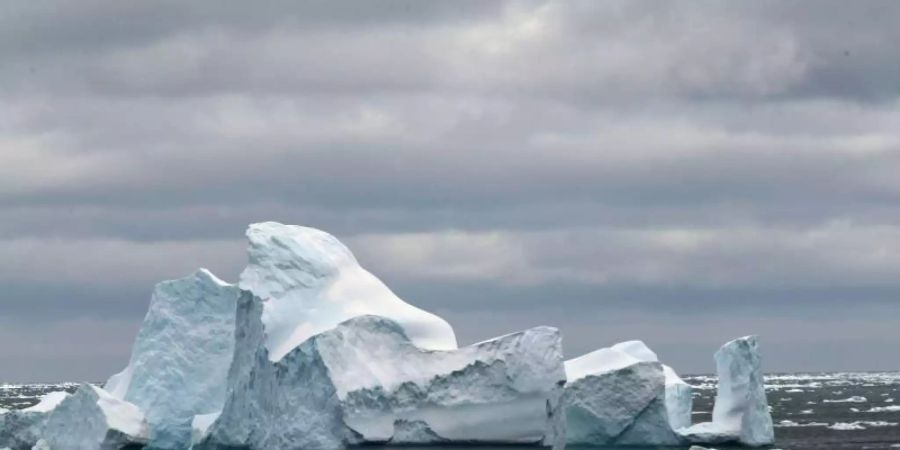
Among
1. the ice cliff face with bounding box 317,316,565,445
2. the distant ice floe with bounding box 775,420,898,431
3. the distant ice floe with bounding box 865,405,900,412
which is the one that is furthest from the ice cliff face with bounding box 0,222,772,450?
the distant ice floe with bounding box 865,405,900,412

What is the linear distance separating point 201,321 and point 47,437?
4550 mm

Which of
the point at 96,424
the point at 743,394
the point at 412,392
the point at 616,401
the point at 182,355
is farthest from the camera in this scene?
the point at 182,355

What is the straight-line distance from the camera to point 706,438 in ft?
125

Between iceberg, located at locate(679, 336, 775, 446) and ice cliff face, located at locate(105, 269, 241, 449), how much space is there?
442 inches

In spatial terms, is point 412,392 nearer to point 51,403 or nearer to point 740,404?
point 740,404

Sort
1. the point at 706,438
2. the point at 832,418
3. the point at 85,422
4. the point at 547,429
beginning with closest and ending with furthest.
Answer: the point at 547,429
the point at 85,422
the point at 706,438
the point at 832,418

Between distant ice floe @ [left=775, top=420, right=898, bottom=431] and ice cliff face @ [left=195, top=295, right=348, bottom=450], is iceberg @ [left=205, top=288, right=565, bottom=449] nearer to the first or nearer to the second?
ice cliff face @ [left=195, top=295, right=348, bottom=450]

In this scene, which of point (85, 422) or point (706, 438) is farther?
point (706, 438)

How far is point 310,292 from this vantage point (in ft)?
110

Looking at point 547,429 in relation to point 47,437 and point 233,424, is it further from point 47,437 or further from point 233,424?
point 47,437

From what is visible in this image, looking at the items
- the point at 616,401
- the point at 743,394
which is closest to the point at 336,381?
the point at 616,401

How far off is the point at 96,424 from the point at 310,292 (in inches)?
223

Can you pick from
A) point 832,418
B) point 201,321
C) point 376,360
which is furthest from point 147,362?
point 832,418

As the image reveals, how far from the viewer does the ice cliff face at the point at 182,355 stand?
3775 cm
